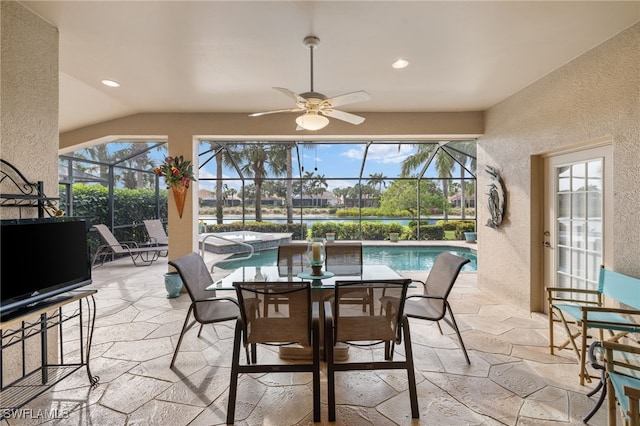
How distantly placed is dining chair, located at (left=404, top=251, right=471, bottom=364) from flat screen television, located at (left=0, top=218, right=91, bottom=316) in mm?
2424

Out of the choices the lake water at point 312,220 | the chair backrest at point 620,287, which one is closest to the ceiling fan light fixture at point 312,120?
the chair backrest at point 620,287

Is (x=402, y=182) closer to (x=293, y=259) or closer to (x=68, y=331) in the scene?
(x=293, y=259)

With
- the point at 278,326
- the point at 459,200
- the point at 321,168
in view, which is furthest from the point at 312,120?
the point at 459,200

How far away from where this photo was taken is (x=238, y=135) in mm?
4551

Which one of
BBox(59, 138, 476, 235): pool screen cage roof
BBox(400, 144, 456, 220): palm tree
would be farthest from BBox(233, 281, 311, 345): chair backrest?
BBox(400, 144, 456, 220): palm tree

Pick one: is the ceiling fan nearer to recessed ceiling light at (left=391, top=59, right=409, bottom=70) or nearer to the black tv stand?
recessed ceiling light at (left=391, top=59, right=409, bottom=70)

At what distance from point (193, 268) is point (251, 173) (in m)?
8.97

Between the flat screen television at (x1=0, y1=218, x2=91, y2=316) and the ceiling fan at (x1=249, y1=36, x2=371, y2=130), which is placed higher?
the ceiling fan at (x1=249, y1=36, x2=371, y2=130)

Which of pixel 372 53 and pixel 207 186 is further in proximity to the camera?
pixel 207 186

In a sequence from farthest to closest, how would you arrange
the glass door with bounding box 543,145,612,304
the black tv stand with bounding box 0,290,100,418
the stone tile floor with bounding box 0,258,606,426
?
the glass door with bounding box 543,145,612,304 < the stone tile floor with bounding box 0,258,606,426 < the black tv stand with bounding box 0,290,100,418

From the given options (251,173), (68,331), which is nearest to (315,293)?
(68,331)

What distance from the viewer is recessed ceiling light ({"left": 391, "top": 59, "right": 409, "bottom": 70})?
2.94 metres

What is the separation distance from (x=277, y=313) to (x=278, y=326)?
0.10m

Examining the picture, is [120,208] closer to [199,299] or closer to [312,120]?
[199,299]
